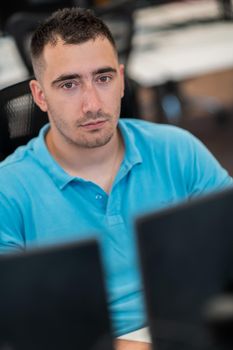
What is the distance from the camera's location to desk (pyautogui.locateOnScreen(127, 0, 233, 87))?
3135mm

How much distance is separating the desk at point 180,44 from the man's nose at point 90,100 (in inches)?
66.0

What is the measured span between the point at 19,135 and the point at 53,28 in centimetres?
41

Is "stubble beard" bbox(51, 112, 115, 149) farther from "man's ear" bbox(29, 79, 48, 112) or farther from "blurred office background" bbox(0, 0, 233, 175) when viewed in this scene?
"blurred office background" bbox(0, 0, 233, 175)

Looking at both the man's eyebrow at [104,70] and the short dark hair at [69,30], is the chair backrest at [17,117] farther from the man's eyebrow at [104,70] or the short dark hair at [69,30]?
the man's eyebrow at [104,70]

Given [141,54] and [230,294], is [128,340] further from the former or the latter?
[141,54]

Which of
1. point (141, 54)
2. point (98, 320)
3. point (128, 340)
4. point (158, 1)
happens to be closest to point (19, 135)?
point (128, 340)

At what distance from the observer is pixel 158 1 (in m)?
3.58

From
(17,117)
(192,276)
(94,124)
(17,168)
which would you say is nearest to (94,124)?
(94,124)

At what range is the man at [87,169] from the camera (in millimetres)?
1417

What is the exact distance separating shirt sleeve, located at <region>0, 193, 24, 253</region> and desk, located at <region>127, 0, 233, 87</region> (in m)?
1.76

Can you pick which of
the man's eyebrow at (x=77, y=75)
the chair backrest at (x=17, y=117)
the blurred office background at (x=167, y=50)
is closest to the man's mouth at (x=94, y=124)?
the man's eyebrow at (x=77, y=75)

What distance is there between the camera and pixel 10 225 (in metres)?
1.41

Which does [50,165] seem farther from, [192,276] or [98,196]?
[192,276]

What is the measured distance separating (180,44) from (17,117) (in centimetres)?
194
